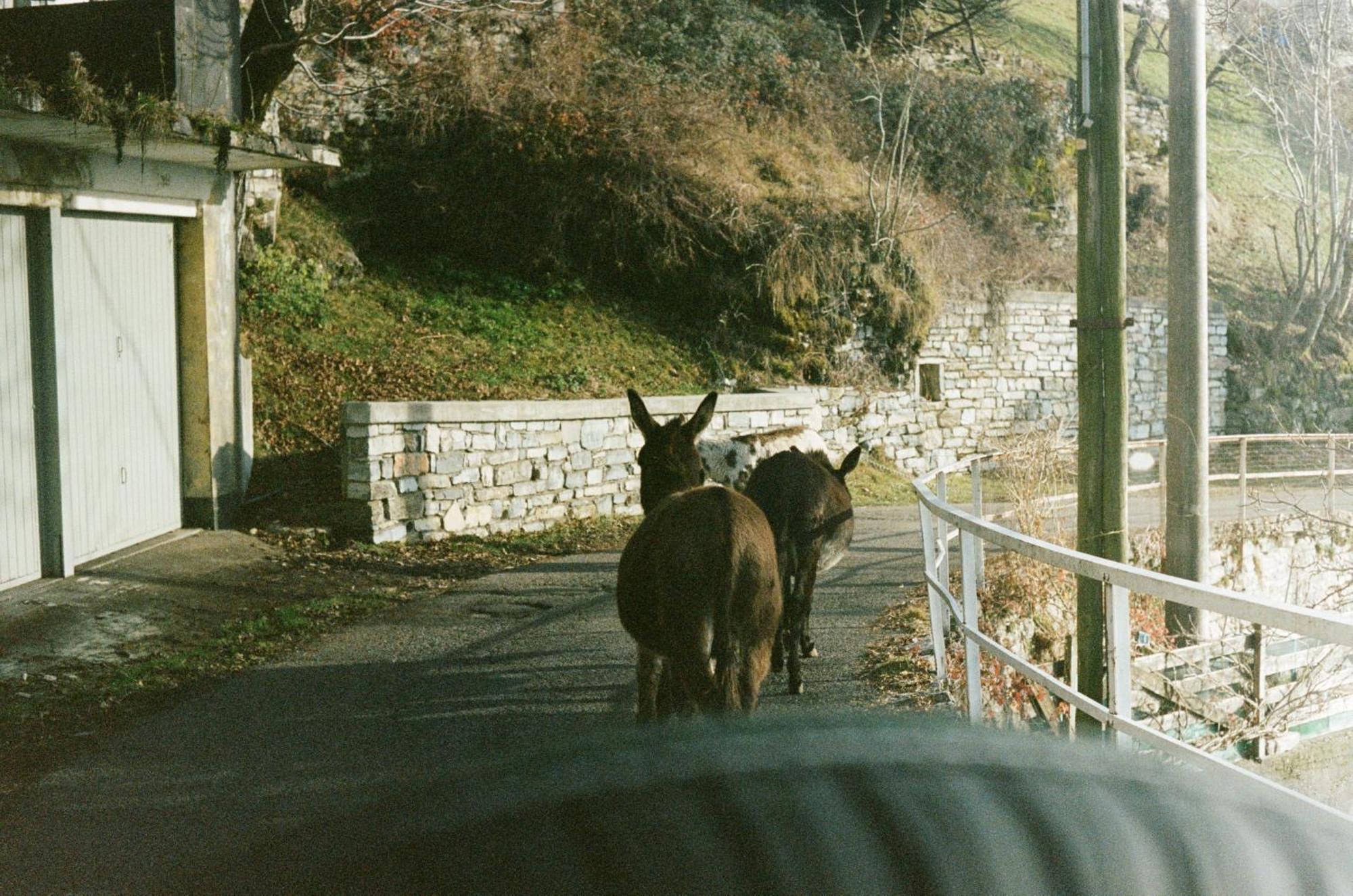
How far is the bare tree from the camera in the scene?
109ft

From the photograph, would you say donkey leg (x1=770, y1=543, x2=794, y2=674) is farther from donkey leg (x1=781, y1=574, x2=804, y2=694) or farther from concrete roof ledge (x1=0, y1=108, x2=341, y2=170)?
concrete roof ledge (x1=0, y1=108, x2=341, y2=170)

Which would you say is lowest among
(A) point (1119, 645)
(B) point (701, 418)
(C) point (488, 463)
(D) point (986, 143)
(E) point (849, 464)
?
(A) point (1119, 645)

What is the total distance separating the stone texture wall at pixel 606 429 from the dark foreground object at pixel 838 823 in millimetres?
9784

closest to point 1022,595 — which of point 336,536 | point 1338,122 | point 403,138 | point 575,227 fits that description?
point 336,536

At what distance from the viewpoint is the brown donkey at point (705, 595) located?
5.18 meters

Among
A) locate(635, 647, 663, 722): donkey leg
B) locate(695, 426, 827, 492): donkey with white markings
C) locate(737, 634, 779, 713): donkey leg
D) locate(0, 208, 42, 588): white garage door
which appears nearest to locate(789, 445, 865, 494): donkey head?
locate(635, 647, 663, 722): donkey leg

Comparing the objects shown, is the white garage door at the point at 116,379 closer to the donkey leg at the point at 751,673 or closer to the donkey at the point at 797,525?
the donkey at the point at 797,525

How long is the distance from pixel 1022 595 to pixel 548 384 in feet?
27.4

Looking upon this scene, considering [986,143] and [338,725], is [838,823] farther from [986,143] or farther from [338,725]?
[986,143]

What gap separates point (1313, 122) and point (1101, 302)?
106 ft

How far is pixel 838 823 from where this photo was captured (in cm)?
114

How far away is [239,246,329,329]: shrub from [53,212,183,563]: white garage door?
4385mm

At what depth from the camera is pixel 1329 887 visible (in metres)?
1.13

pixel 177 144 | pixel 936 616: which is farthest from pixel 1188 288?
pixel 177 144
